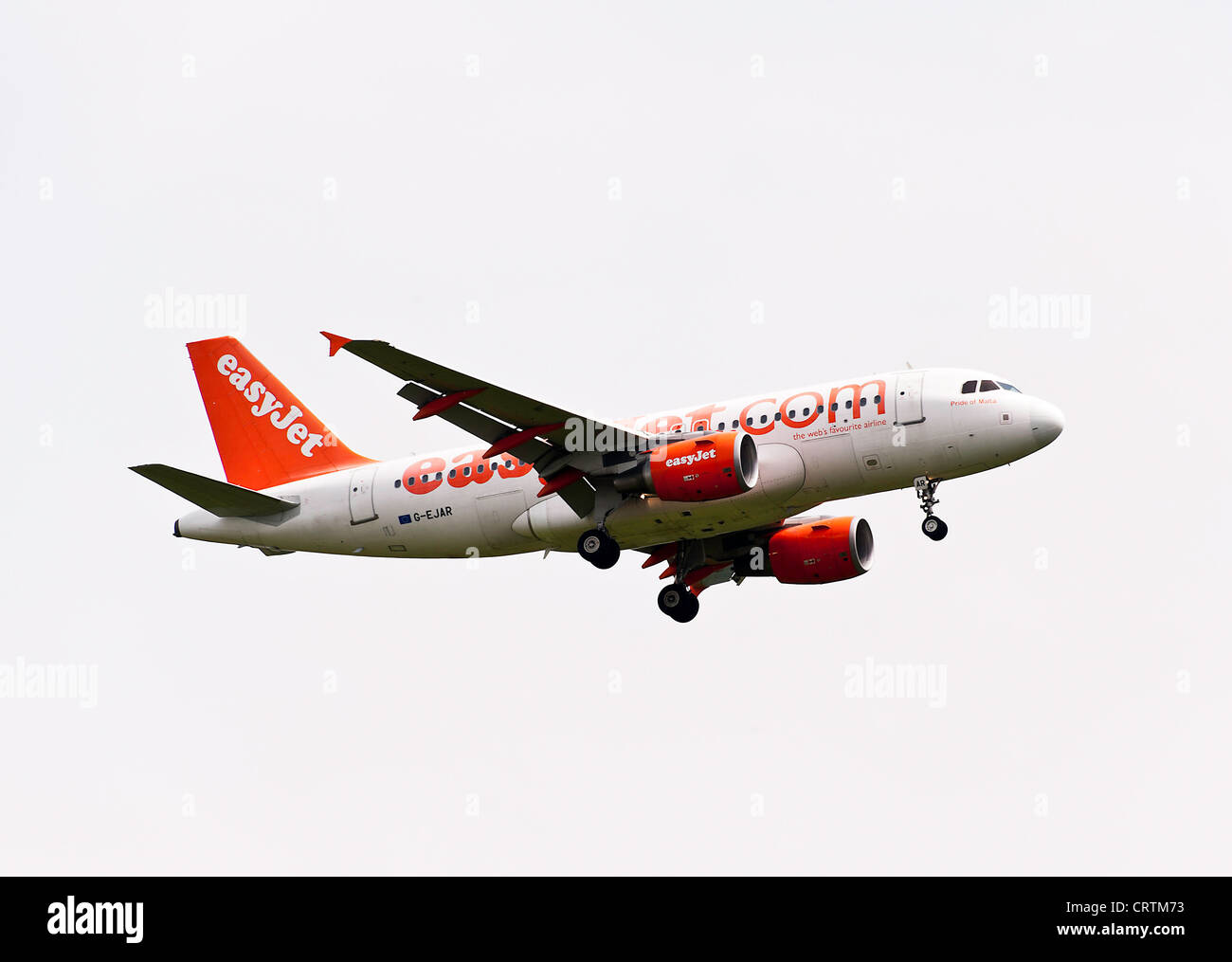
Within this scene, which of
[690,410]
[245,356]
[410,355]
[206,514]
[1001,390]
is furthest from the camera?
[245,356]

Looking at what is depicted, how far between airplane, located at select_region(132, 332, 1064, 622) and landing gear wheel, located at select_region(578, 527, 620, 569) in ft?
0.13

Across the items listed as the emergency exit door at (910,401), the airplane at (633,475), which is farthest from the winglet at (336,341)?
the emergency exit door at (910,401)

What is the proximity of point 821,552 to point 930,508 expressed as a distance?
5734 millimetres

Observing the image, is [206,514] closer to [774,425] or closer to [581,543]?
[581,543]

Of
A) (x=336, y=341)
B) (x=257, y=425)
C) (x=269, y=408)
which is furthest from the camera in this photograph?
(x=269, y=408)

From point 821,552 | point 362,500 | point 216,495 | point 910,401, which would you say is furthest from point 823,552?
point 216,495

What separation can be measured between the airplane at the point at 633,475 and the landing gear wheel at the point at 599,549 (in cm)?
4

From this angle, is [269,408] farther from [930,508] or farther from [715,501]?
[930,508]

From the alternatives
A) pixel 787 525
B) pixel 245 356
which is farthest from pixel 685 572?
pixel 245 356

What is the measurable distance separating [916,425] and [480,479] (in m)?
11.5

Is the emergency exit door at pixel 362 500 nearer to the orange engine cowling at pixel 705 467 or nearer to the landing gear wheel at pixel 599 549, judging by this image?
the landing gear wheel at pixel 599 549

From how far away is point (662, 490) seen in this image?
43562mm

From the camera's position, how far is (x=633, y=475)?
4438 centimetres

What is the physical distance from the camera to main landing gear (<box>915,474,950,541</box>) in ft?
142
